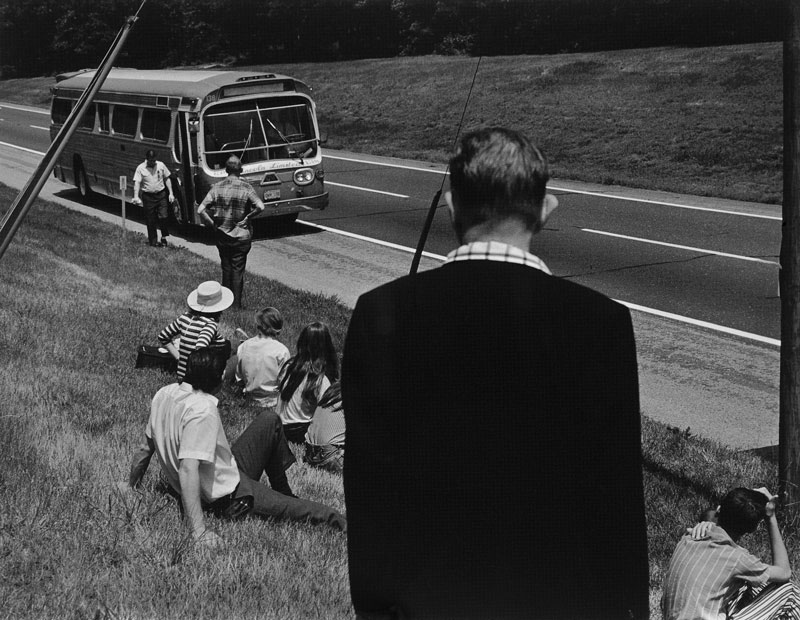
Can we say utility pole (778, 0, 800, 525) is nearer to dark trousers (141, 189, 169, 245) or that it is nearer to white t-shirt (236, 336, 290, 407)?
white t-shirt (236, 336, 290, 407)

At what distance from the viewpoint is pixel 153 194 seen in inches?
664

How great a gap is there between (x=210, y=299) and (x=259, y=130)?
928 centimetres

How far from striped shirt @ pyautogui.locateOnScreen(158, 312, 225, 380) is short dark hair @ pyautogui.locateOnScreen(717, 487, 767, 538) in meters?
4.68

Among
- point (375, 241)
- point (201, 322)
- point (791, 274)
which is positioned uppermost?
point (791, 274)

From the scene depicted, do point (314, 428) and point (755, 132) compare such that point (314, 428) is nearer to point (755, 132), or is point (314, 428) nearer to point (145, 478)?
point (145, 478)

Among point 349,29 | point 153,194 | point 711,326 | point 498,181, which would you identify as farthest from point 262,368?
point 349,29

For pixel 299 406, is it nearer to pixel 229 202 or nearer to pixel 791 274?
pixel 791 274

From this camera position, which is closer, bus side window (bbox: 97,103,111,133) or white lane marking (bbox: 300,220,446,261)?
white lane marking (bbox: 300,220,446,261)

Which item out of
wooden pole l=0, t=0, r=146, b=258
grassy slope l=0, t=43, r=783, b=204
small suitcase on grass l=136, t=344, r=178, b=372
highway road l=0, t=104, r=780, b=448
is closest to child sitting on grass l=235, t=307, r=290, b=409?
small suitcase on grass l=136, t=344, r=178, b=372

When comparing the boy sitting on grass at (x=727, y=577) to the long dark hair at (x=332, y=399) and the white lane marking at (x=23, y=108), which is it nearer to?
the long dark hair at (x=332, y=399)

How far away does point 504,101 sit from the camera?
3441cm

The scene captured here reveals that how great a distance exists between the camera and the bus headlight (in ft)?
57.9

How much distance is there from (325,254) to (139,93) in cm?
538

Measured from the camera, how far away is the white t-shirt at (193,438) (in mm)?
5117
